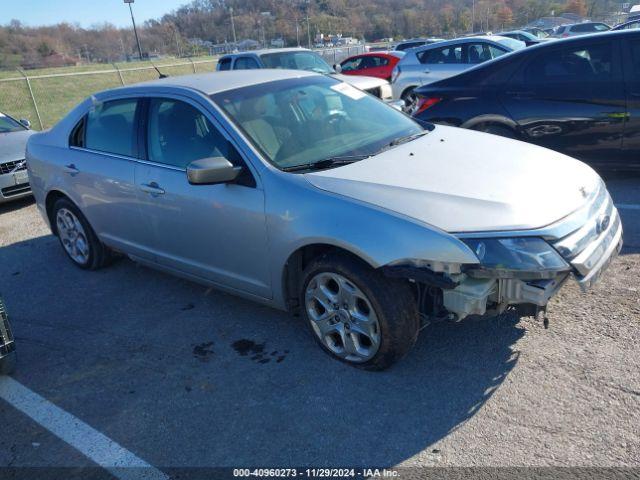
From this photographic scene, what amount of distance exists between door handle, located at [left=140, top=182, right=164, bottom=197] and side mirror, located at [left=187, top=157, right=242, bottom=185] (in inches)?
28.0

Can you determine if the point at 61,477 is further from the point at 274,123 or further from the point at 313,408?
the point at 274,123

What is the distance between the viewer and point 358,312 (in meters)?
3.11

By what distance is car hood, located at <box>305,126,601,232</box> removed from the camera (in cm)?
277

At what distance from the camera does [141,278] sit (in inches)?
194

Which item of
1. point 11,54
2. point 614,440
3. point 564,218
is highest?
point 11,54

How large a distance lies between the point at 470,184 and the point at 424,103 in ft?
12.9

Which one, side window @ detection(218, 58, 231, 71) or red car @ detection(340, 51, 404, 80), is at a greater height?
side window @ detection(218, 58, 231, 71)

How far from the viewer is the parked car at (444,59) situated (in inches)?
444

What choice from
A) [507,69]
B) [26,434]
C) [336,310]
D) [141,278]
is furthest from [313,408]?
[507,69]

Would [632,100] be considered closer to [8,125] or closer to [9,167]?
[9,167]

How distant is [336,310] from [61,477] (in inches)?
63.4

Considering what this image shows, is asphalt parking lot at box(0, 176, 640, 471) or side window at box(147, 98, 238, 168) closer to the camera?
asphalt parking lot at box(0, 176, 640, 471)

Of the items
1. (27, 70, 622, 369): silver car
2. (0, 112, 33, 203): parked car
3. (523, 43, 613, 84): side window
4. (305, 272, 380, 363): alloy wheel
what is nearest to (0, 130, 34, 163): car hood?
(0, 112, 33, 203): parked car

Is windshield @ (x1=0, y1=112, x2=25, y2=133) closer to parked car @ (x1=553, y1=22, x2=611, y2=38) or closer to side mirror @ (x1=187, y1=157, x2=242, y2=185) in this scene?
side mirror @ (x1=187, y1=157, x2=242, y2=185)
